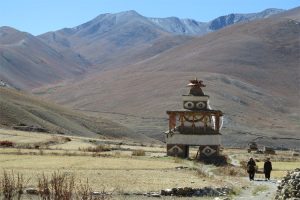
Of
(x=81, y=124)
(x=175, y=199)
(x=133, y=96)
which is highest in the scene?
(x=133, y=96)

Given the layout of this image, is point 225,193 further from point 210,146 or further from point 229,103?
point 229,103

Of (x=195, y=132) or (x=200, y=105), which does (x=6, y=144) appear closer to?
(x=195, y=132)

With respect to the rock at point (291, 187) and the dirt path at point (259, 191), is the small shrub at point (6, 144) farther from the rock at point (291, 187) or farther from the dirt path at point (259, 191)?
the rock at point (291, 187)

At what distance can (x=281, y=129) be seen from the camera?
427 feet

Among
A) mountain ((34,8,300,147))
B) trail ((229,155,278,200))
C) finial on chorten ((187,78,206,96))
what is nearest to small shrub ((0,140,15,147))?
finial on chorten ((187,78,206,96))

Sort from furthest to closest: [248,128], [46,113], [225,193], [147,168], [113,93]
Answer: [113,93]
[248,128]
[46,113]
[147,168]
[225,193]

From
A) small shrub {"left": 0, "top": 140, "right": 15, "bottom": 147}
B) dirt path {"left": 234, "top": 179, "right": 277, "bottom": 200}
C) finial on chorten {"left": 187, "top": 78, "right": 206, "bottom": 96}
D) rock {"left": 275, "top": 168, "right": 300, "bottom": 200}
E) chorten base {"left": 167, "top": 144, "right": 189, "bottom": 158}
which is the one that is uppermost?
finial on chorten {"left": 187, "top": 78, "right": 206, "bottom": 96}

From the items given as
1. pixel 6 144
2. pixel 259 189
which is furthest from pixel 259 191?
pixel 6 144

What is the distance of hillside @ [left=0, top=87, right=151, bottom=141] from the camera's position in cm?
7486

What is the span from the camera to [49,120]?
8312 cm

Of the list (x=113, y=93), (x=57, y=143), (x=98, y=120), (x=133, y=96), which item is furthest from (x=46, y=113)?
(x=113, y=93)

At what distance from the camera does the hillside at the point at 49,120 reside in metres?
74.9

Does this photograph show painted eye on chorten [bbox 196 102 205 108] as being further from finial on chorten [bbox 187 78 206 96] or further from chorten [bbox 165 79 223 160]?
finial on chorten [bbox 187 78 206 96]

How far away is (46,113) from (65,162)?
2145 inches
